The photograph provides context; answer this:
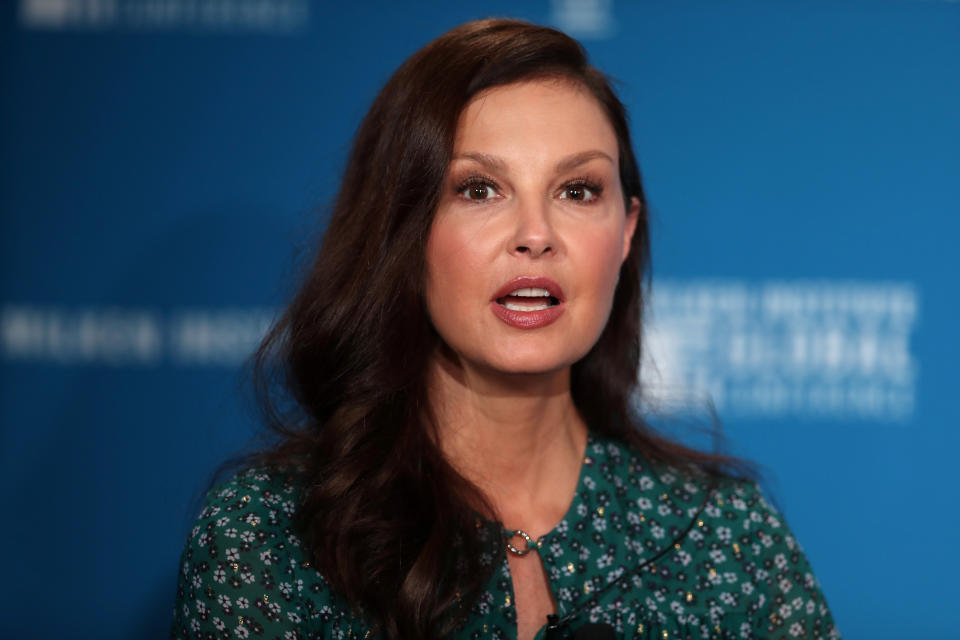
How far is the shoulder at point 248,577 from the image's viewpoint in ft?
3.83

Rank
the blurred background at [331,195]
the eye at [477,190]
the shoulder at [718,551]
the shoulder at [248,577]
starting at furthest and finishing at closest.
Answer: the blurred background at [331,195] → the shoulder at [718,551] → the eye at [477,190] → the shoulder at [248,577]

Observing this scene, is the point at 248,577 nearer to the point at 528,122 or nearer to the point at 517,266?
the point at 517,266

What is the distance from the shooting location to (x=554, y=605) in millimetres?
1312

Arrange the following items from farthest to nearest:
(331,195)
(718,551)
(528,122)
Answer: (331,195) < (718,551) < (528,122)

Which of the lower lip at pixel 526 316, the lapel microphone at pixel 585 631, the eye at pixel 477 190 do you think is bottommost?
the lapel microphone at pixel 585 631

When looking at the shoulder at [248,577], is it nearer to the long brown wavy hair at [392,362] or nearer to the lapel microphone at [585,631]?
the long brown wavy hair at [392,362]

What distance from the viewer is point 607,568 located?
1.36 metres

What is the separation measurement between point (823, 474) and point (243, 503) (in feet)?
4.15

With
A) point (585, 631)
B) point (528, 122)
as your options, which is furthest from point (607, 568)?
point (528, 122)

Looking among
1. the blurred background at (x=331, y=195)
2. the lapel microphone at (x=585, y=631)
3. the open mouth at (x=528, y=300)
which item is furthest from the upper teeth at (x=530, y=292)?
the blurred background at (x=331, y=195)

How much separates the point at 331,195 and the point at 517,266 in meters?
0.75

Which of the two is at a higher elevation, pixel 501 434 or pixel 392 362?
pixel 392 362

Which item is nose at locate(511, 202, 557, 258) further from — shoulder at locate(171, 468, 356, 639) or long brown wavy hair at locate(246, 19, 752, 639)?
shoulder at locate(171, 468, 356, 639)

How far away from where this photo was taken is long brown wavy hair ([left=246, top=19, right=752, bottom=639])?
121cm
